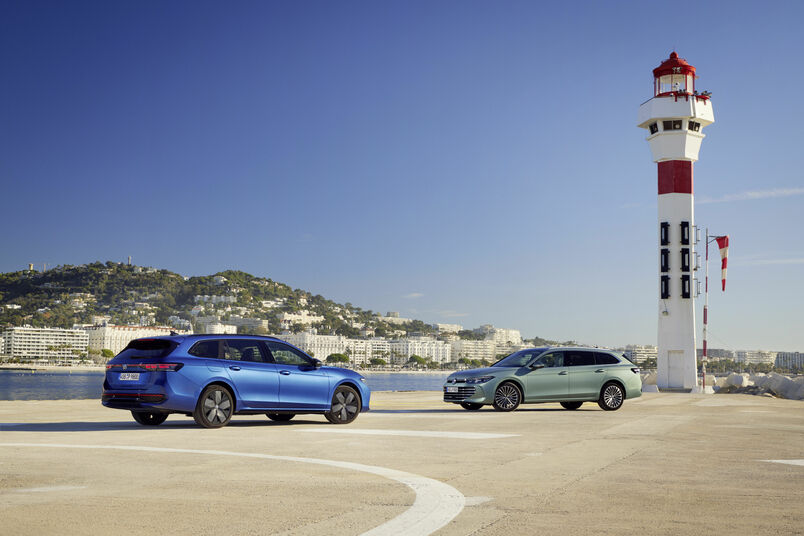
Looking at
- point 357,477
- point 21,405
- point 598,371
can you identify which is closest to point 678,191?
point 598,371

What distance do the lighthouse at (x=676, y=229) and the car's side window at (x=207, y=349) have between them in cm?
3950

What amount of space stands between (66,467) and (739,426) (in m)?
12.2

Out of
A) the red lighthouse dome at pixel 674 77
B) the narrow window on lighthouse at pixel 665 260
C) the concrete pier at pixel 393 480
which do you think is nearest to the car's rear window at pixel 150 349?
the concrete pier at pixel 393 480

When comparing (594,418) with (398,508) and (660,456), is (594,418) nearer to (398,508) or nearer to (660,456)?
(660,456)

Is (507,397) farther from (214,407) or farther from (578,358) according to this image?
(214,407)

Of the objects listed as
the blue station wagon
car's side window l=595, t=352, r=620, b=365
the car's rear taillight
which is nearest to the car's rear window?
the blue station wagon

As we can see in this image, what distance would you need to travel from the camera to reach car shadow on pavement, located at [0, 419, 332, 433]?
13148mm

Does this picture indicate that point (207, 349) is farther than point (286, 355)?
No

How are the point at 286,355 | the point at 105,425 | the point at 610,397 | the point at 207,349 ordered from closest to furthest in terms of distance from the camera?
the point at 207,349 → the point at 105,425 → the point at 286,355 → the point at 610,397

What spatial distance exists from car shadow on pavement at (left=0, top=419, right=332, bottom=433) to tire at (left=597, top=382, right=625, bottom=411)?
26.6 feet

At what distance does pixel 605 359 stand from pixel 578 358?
2.87 ft

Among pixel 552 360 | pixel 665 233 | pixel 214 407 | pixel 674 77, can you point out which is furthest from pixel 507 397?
pixel 674 77

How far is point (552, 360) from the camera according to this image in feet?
66.4

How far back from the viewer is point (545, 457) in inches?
392
